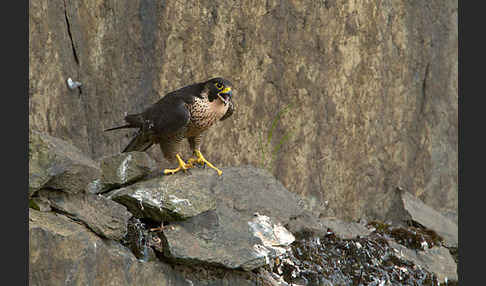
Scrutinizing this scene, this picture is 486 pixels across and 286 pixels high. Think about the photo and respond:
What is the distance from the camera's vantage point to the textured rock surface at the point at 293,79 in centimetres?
520

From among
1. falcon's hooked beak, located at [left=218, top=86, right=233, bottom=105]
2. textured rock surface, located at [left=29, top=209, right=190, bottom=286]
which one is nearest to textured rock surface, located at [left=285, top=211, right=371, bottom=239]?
falcon's hooked beak, located at [left=218, top=86, right=233, bottom=105]

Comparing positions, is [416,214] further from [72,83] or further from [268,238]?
[72,83]

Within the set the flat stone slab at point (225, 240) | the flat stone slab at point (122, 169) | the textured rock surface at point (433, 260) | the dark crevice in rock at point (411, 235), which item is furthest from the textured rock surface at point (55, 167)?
the dark crevice in rock at point (411, 235)

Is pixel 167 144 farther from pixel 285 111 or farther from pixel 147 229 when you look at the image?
pixel 285 111

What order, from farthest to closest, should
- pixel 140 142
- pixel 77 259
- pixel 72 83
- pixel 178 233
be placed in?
pixel 72 83 < pixel 140 142 < pixel 178 233 < pixel 77 259

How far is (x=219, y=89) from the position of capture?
451 centimetres

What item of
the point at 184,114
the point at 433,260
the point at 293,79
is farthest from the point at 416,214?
the point at 184,114

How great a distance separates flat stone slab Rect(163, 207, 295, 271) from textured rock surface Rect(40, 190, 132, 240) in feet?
0.99

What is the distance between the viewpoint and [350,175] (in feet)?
22.1

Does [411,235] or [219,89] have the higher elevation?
[219,89]

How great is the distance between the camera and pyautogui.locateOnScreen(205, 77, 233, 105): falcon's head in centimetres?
451

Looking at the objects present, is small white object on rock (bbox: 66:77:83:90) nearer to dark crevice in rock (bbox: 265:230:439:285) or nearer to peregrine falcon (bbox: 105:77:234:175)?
peregrine falcon (bbox: 105:77:234:175)

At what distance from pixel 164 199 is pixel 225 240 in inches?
19.1

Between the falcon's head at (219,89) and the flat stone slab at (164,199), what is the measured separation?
62 centimetres
